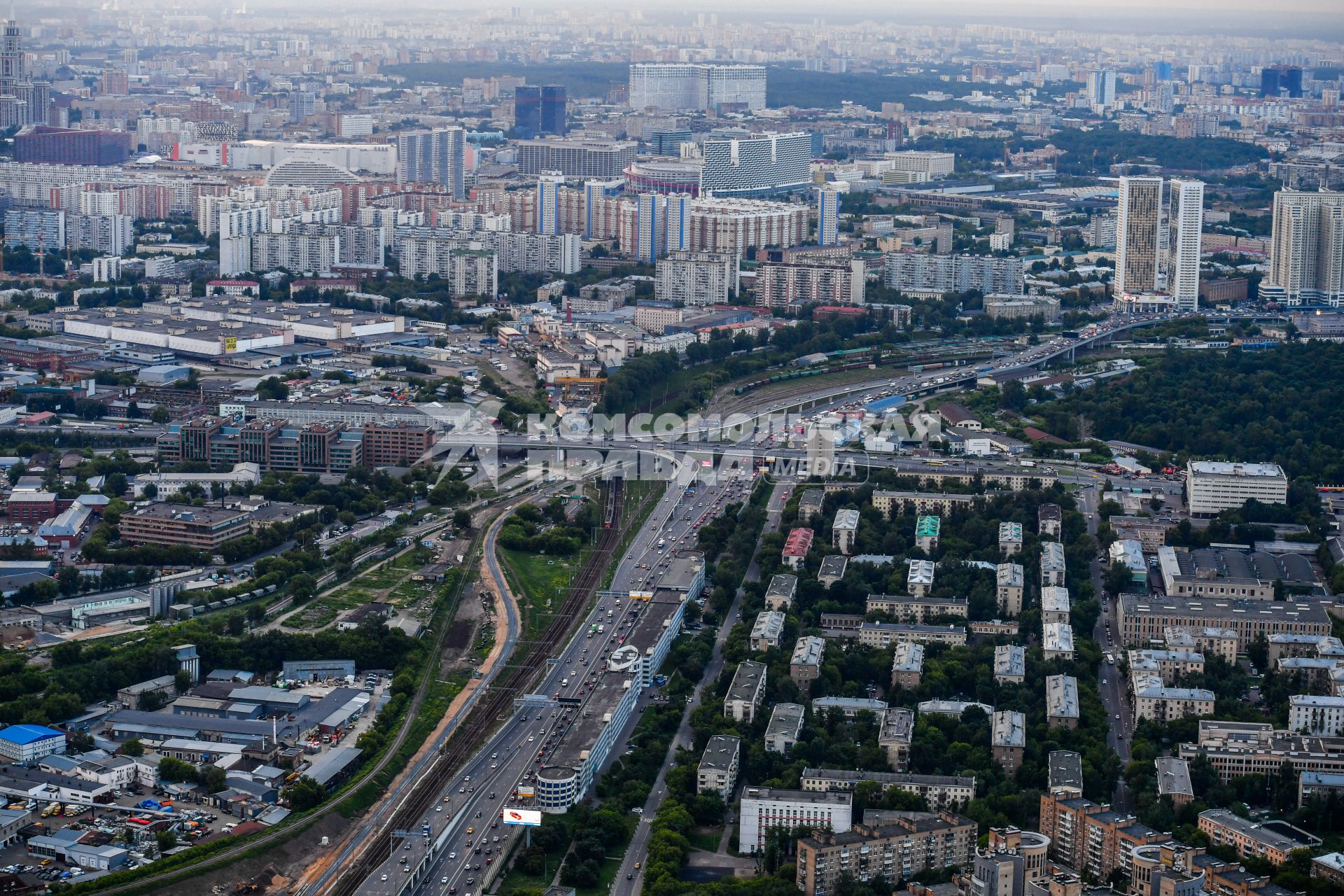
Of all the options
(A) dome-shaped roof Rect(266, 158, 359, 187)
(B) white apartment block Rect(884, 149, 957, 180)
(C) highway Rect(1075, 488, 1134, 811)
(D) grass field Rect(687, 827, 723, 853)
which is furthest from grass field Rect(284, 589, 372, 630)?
(B) white apartment block Rect(884, 149, 957, 180)

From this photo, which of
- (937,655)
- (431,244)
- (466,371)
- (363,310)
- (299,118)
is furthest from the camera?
(299,118)

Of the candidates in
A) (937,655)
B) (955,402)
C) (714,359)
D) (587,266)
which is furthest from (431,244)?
(937,655)

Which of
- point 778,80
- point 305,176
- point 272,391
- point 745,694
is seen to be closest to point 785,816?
point 745,694

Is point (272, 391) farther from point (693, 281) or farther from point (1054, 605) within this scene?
point (1054, 605)

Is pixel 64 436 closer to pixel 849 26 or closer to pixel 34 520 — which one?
pixel 34 520

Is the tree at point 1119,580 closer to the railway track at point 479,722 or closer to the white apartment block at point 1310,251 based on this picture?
the railway track at point 479,722

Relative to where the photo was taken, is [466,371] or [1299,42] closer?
[466,371]
